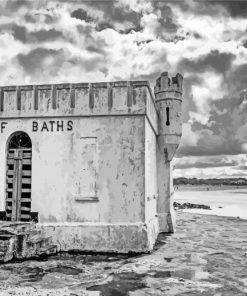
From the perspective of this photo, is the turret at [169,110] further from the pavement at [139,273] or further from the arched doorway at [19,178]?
the arched doorway at [19,178]

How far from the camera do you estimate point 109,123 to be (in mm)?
12992

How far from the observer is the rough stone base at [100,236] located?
1251cm

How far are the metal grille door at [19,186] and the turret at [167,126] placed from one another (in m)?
6.36

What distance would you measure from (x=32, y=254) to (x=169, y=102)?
891cm

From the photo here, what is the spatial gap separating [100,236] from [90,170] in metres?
2.10

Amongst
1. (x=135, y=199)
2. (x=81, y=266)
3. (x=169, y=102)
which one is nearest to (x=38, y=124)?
(x=135, y=199)

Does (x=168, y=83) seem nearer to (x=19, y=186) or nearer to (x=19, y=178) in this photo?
(x=19, y=178)

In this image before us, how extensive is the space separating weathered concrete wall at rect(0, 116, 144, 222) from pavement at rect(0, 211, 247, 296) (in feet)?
4.59

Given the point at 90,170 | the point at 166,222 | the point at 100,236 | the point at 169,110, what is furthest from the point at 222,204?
the point at 90,170

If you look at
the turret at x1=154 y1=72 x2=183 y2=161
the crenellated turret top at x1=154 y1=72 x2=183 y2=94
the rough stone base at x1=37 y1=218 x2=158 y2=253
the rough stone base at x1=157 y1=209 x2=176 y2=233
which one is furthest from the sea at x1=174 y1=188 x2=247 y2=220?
the rough stone base at x1=37 y1=218 x2=158 y2=253

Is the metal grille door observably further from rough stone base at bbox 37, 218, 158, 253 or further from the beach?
the beach

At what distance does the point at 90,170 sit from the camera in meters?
12.9

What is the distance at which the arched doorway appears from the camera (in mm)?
13289

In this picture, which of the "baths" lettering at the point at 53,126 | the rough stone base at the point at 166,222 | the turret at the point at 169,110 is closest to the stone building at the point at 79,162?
the "baths" lettering at the point at 53,126
